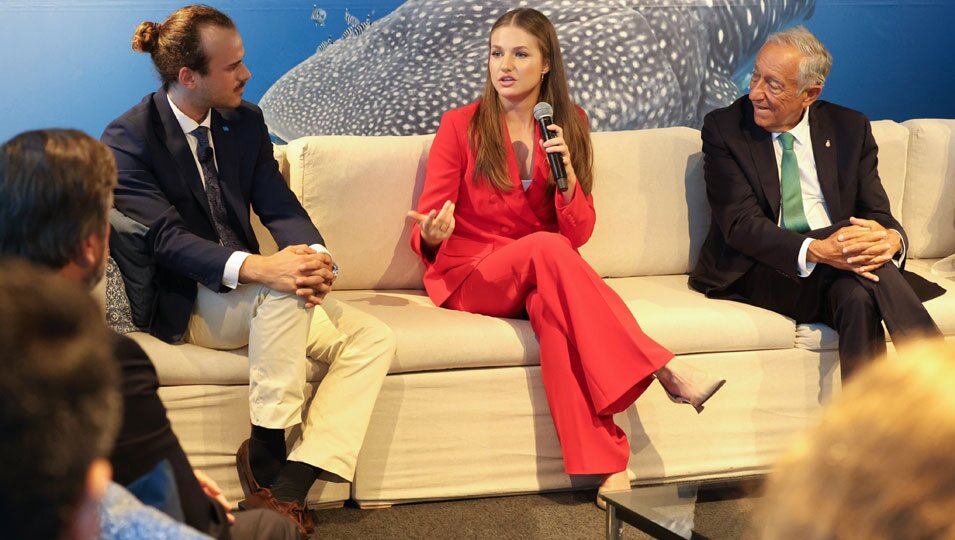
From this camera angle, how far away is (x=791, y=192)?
3.60 meters

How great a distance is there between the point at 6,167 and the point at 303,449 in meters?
1.52

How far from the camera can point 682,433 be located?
3.30 m

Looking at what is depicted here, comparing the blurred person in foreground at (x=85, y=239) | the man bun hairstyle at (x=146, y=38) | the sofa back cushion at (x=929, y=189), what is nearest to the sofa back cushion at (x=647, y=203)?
the sofa back cushion at (x=929, y=189)

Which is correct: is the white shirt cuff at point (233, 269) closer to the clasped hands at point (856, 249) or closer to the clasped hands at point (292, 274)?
the clasped hands at point (292, 274)

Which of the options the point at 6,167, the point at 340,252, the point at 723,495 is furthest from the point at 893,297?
the point at 6,167

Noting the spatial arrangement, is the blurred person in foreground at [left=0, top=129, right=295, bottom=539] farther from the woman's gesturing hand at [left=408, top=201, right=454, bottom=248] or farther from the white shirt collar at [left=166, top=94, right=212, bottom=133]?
the woman's gesturing hand at [left=408, top=201, right=454, bottom=248]

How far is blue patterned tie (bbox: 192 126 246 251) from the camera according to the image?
309 cm

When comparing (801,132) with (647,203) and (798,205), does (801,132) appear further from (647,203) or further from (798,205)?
(647,203)

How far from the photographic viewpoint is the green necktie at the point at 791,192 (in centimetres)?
357

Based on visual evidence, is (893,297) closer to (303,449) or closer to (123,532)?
Result: (303,449)

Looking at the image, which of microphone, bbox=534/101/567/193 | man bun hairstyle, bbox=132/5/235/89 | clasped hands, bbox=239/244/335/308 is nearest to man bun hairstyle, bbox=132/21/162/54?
man bun hairstyle, bbox=132/5/235/89

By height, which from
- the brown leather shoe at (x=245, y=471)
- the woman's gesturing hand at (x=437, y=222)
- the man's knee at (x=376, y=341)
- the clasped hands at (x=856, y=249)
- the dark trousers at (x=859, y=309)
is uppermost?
the woman's gesturing hand at (x=437, y=222)

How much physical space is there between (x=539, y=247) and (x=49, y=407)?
7.61 feet

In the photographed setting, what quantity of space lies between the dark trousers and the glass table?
35.8 inches
